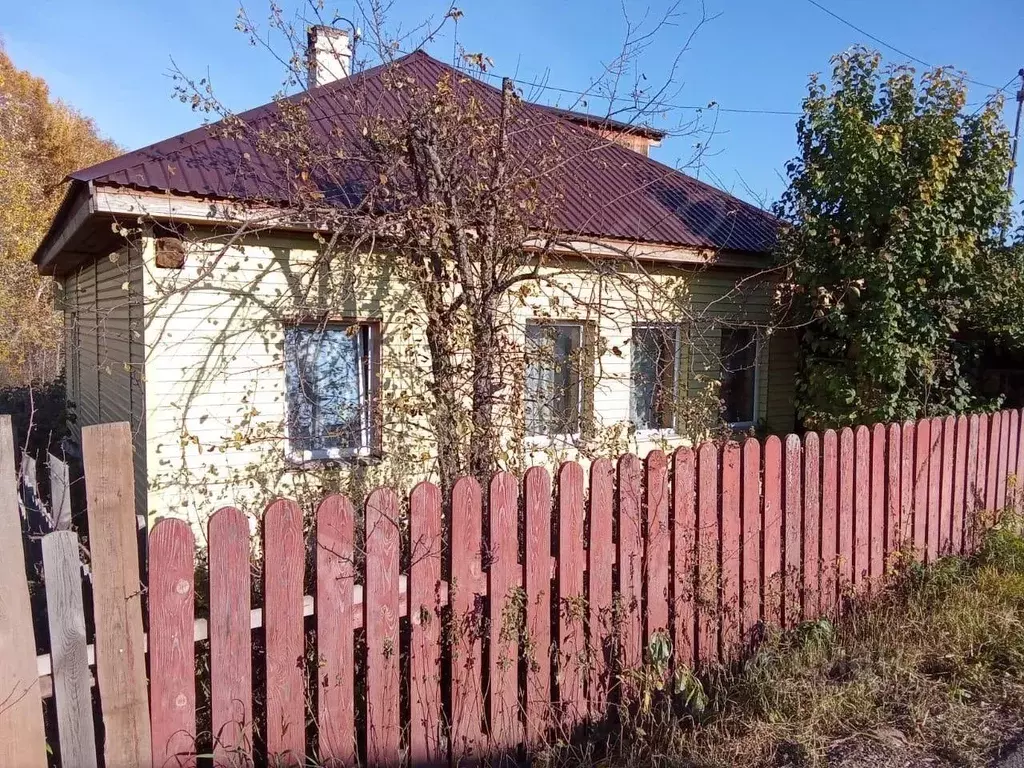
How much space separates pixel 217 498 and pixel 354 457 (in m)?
1.12

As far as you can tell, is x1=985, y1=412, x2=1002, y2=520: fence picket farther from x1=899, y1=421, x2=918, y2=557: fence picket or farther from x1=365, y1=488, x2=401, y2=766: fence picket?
x1=365, y1=488, x2=401, y2=766: fence picket

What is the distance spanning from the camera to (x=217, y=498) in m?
5.55

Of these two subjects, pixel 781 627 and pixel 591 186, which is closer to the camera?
pixel 781 627

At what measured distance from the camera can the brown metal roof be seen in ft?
16.9

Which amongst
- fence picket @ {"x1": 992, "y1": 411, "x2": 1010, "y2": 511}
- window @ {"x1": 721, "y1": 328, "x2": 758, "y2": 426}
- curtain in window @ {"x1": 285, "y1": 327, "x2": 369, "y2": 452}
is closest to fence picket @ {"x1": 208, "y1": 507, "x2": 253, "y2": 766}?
curtain in window @ {"x1": 285, "y1": 327, "x2": 369, "y2": 452}

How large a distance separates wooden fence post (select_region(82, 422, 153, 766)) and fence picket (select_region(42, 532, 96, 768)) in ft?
0.16

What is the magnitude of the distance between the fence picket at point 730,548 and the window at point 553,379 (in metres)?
1.64

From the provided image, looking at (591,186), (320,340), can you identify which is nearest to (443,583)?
(320,340)

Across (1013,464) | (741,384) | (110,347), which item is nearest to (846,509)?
(1013,464)

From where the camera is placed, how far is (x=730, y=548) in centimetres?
368

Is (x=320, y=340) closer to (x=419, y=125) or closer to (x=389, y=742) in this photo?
(x=419, y=125)

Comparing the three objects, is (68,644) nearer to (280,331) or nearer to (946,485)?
(280,331)

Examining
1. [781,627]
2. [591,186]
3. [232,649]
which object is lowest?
[781,627]

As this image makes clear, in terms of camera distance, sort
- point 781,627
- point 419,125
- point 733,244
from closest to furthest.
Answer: point 781,627
point 419,125
point 733,244
